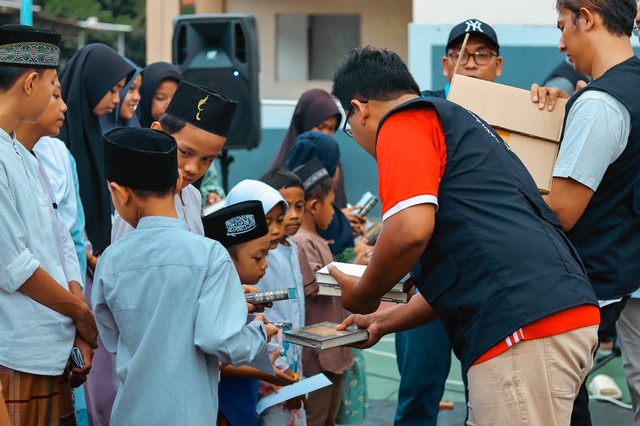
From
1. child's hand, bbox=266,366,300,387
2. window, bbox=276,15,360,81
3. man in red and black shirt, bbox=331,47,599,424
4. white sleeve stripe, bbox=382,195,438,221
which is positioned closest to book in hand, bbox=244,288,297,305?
child's hand, bbox=266,366,300,387

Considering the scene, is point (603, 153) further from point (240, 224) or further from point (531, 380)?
point (240, 224)

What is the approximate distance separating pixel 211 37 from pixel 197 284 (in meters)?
5.87

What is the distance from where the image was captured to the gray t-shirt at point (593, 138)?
11.0ft

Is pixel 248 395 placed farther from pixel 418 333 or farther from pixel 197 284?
pixel 418 333

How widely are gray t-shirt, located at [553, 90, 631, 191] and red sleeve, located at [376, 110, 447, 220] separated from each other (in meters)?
0.79

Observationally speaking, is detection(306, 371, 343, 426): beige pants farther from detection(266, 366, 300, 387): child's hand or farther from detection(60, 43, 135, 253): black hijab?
detection(60, 43, 135, 253): black hijab

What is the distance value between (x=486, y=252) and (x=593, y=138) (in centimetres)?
88

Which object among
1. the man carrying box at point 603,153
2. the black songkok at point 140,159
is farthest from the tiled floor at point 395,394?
the black songkok at point 140,159

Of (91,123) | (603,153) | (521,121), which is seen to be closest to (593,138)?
(603,153)

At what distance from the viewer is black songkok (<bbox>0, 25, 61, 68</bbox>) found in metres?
3.13

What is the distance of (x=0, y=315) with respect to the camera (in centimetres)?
301

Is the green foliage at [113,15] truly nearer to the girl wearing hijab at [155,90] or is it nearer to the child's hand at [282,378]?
the girl wearing hijab at [155,90]

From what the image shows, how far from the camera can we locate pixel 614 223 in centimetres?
349

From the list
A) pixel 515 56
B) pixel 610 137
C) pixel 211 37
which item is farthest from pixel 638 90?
pixel 515 56
